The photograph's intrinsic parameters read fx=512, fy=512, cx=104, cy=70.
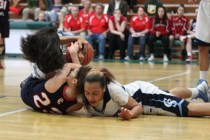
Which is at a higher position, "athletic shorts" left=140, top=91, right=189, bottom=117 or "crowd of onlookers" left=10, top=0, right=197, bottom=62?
"athletic shorts" left=140, top=91, right=189, bottom=117

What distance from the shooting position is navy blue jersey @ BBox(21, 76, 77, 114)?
366cm

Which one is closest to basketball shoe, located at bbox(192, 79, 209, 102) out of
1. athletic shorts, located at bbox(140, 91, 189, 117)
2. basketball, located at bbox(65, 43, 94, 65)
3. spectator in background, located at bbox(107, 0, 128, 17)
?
athletic shorts, located at bbox(140, 91, 189, 117)

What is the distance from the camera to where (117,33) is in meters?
12.6

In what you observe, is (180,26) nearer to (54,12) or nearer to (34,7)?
(54,12)

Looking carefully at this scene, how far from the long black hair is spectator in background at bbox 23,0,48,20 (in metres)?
10.5

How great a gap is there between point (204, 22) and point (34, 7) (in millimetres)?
10424

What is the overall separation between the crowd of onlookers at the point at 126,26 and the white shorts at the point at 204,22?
23.2 feet

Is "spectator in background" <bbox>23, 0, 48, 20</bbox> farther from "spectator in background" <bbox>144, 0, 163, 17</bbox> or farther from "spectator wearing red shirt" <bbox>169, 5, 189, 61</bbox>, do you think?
"spectator wearing red shirt" <bbox>169, 5, 189, 61</bbox>

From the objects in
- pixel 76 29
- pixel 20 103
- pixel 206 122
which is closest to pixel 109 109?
pixel 206 122

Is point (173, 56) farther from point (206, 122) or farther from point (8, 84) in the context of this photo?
point (206, 122)

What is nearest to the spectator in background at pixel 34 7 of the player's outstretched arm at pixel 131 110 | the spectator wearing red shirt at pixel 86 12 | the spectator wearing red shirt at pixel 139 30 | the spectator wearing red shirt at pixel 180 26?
the spectator wearing red shirt at pixel 86 12

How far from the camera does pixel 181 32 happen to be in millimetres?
12312

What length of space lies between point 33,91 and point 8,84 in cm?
238

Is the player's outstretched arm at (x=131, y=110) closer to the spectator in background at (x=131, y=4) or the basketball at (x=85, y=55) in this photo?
the basketball at (x=85, y=55)
